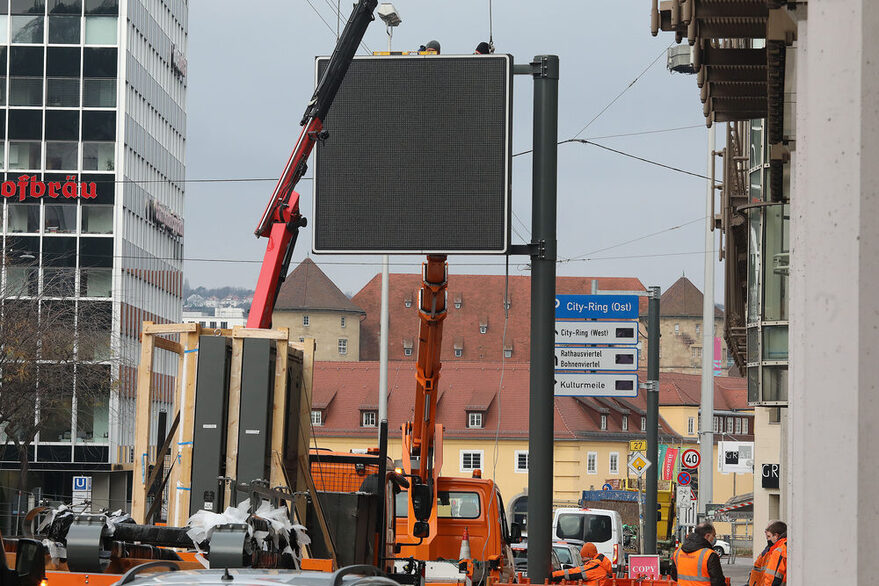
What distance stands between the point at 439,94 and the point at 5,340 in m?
34.1

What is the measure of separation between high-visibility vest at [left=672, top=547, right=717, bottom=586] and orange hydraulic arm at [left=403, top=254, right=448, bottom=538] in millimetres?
4016

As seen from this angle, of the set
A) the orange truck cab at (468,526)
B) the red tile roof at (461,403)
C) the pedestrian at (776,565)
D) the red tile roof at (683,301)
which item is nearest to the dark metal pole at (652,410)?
the orange truck cab at (468,526)

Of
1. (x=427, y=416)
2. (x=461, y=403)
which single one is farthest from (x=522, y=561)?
(x=461, y=403)

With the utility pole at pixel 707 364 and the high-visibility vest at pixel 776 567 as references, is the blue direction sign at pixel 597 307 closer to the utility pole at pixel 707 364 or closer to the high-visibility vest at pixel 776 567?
the high-visibility vest at pixel 776 567

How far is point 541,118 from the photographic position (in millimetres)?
11422

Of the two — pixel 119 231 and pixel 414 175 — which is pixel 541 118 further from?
pixel 119 231

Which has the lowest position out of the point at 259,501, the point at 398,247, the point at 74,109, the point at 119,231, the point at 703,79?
the point at 259,501

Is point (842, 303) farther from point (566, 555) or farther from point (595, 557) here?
point (566, 555)

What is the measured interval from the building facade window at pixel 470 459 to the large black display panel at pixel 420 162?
88.9 m

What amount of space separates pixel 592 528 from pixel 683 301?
11646 centimetres

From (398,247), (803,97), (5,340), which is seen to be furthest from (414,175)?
(5,340)

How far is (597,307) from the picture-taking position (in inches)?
881

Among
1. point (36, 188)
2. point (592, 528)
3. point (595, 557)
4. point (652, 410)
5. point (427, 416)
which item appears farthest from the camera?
point (36, 188)

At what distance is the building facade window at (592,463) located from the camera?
10081cm
